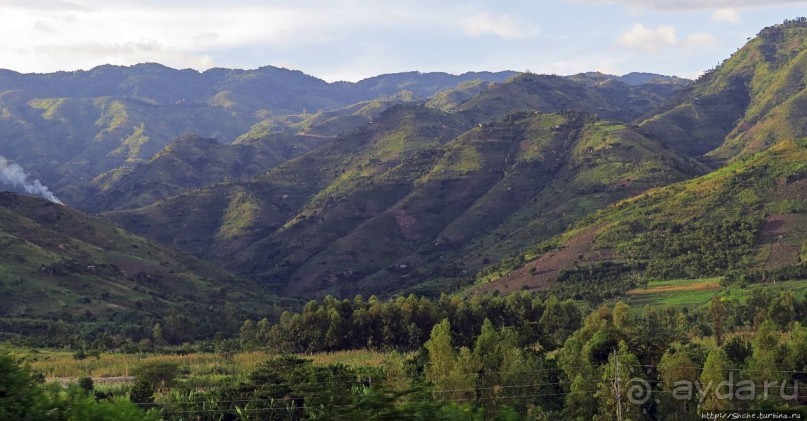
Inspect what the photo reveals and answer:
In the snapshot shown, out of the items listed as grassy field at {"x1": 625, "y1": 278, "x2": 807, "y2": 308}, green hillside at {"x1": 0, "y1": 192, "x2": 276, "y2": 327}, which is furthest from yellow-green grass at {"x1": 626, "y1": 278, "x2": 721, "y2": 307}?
green hillside at {"x1": 0, "y1": 192, "x2": 276, "y2": 327}

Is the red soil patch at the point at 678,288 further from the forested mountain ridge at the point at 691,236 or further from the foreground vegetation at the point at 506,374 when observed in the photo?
the foreground vegetation at the point at 506,374

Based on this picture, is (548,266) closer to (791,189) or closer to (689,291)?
(689,291)

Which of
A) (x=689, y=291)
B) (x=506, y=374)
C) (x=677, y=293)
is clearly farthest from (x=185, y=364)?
(x=689, y=291)

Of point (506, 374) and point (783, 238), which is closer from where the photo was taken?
point (506, 374)

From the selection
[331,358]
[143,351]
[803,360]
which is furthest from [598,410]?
[143,351]

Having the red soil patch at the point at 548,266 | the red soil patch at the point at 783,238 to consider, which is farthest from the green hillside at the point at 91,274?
the red soil patch at the point at 783,238

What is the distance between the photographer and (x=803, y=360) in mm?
52000

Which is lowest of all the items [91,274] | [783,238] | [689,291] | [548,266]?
[689,291]

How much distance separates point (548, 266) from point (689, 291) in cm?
3224

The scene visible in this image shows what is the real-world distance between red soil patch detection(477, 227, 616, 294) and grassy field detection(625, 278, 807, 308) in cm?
1810

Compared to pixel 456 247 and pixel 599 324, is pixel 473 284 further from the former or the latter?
pixel 599 324

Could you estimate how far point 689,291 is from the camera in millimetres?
109562

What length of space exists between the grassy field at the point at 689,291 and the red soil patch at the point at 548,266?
1810 centimetres

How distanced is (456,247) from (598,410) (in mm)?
150443
